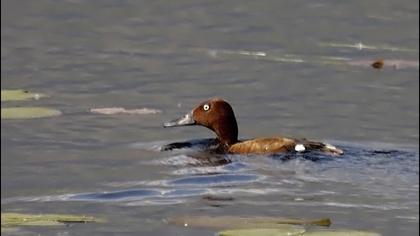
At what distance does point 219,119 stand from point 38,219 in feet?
13.4

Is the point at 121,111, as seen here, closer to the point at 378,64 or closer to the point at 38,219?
the point at 378,64

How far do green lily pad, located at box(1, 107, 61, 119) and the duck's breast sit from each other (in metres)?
1.80

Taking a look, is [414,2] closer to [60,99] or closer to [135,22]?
[135,22]

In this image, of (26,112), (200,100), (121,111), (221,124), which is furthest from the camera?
(200,100)

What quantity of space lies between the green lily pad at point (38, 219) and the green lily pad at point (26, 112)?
3.93 meters

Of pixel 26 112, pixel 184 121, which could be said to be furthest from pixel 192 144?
pixel 26 112

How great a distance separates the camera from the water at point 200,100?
10.3m

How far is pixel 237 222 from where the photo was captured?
9.20 metres

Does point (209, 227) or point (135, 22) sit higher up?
point (135, 22)

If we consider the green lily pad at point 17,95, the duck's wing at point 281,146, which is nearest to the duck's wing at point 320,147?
the duck's wing at point 281,146

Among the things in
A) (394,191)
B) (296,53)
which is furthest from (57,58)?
(394,191)

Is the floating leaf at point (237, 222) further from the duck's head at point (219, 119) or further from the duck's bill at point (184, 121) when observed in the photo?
the duck's bill at point (184, 121)

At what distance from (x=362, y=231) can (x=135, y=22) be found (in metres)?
11.7

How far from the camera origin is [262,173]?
1166 cm
